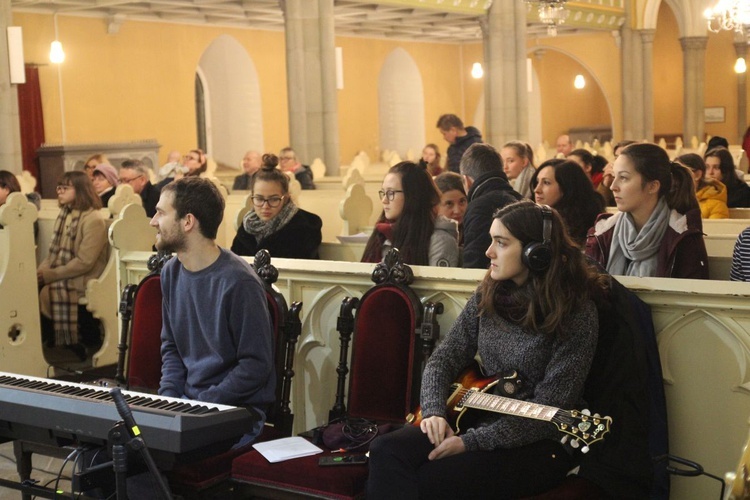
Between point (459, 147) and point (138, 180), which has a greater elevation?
point (459, 147)

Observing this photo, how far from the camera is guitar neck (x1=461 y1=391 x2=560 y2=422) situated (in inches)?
113

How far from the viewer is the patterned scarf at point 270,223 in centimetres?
507

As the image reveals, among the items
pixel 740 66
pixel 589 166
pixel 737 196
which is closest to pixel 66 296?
pixel 589 166

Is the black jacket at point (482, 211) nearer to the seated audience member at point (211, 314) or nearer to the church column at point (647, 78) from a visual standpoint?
the seated audience member at point (211, 314)

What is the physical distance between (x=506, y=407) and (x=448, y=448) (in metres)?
0.20

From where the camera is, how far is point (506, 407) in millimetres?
2957

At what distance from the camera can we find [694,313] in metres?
3.21

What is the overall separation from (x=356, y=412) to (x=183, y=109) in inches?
600

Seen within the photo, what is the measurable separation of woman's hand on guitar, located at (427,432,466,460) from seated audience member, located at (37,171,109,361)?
389 cm

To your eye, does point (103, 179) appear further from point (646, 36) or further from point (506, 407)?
point (646, 36)

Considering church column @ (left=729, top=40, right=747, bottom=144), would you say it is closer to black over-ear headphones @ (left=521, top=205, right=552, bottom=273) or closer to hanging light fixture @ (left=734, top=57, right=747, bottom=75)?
hanging light fixture @ (left=734, top=57, right=747, bottom=75)

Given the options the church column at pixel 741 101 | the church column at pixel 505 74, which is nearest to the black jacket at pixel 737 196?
the church column at pixel 505 74

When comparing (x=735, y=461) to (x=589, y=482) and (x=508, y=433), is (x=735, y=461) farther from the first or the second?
(x=508, y=433)

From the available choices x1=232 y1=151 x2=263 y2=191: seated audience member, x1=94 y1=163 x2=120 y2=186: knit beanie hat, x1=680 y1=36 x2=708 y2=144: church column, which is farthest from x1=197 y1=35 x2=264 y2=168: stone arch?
x1=94 y1=163 x2=120 y2=186: knit beanie hat
